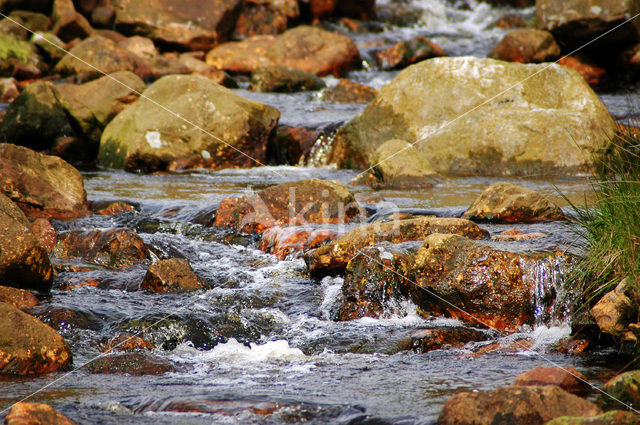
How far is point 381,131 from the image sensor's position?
10.6 m

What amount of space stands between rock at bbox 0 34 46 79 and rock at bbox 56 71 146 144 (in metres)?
4.92

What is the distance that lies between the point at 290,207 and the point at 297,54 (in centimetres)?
1181

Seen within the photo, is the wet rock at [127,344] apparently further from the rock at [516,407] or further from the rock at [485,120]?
the rock at [485,120]

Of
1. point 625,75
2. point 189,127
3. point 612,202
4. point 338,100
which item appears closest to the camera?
point 612,202

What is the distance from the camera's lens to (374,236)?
5734 mm

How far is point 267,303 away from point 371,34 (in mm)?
18724

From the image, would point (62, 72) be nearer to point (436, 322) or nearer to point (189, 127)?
point (189, 127)

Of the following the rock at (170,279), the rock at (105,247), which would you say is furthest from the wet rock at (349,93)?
the rock at (170,279)

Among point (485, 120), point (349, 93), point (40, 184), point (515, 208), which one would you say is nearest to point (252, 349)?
point (515, 208)

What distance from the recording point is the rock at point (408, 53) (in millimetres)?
18594

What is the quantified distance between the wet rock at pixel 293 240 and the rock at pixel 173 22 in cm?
1406

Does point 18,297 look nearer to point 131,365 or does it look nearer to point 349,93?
point 131,365

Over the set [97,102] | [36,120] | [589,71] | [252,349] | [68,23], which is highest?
[68,23]

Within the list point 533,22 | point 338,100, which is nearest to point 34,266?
point 338,100
